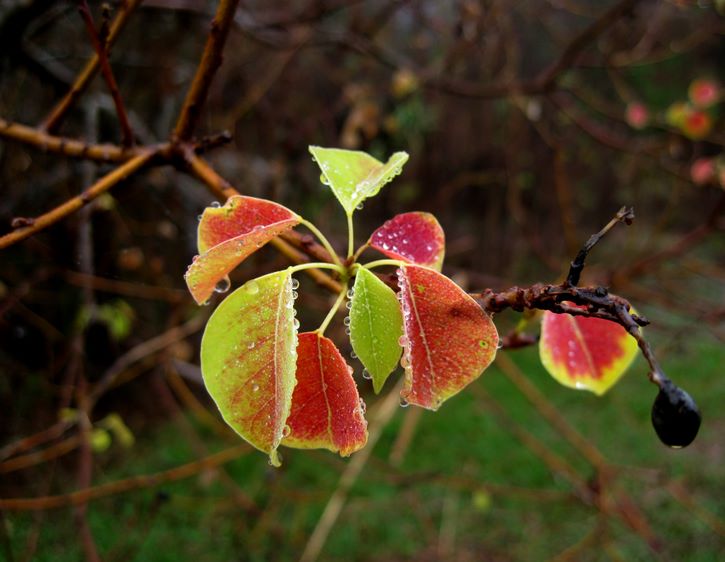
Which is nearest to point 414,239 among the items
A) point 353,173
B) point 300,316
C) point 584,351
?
point 353,173

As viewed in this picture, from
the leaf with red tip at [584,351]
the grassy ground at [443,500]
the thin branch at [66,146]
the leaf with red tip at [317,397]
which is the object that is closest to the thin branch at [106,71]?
the thin branch at [66,146]

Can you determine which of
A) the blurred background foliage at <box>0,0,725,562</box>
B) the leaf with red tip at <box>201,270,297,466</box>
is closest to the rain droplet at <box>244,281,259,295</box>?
the leaf with red tip at <box>201,270,297,466</box>

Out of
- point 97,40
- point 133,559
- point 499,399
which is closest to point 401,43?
point 499,399

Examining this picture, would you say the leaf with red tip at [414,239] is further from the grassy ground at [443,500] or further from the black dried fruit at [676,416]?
the grassy ground at [443,500]

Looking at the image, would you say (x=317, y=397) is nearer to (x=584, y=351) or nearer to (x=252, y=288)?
(x=252, y=288)

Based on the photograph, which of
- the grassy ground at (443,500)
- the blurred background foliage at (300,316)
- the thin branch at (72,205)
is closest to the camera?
the thin branch at (72,205)

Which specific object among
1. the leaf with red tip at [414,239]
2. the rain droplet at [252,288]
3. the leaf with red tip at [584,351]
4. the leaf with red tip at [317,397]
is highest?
the rain droplet at [252,288]

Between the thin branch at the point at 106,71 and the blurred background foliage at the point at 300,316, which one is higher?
the thin branch at the point at 106,71
